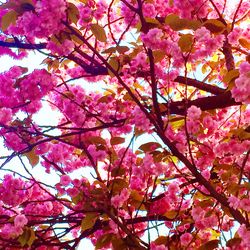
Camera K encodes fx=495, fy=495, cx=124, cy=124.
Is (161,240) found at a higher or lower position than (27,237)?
lower

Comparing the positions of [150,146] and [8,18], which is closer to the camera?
[8,18]

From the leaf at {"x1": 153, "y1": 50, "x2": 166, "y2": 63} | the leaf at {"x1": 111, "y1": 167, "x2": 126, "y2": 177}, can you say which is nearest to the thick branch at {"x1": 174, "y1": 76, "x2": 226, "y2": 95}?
the leaf at {"x1": 153, "y1": 50, "x2": 166, "y2": 63}

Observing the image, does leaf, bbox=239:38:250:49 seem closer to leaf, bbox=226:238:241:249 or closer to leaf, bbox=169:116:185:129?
leaf, bbox=169:116:185:129

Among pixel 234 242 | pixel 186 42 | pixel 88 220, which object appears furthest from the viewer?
pixel 88 220

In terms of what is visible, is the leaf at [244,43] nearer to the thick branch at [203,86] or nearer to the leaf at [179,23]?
the thick branch at [203,86]

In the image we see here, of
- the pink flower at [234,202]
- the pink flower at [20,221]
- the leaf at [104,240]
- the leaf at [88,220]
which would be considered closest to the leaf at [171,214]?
the leaf at [104,240]

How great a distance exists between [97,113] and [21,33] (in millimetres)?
1037

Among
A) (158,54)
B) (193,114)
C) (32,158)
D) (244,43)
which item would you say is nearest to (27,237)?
(32,158)

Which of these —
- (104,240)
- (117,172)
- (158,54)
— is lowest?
(104,240)

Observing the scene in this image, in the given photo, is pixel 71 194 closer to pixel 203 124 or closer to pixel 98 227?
pixel 98 227

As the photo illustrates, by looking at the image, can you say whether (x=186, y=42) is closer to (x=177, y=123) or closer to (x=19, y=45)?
(x=177, y=123)

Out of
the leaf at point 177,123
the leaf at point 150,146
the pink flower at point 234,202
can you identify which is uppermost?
the leaf at point 177,123

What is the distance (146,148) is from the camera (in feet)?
11.4

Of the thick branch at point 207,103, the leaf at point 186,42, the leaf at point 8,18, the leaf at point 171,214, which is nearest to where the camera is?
the leaf at point 186,42
